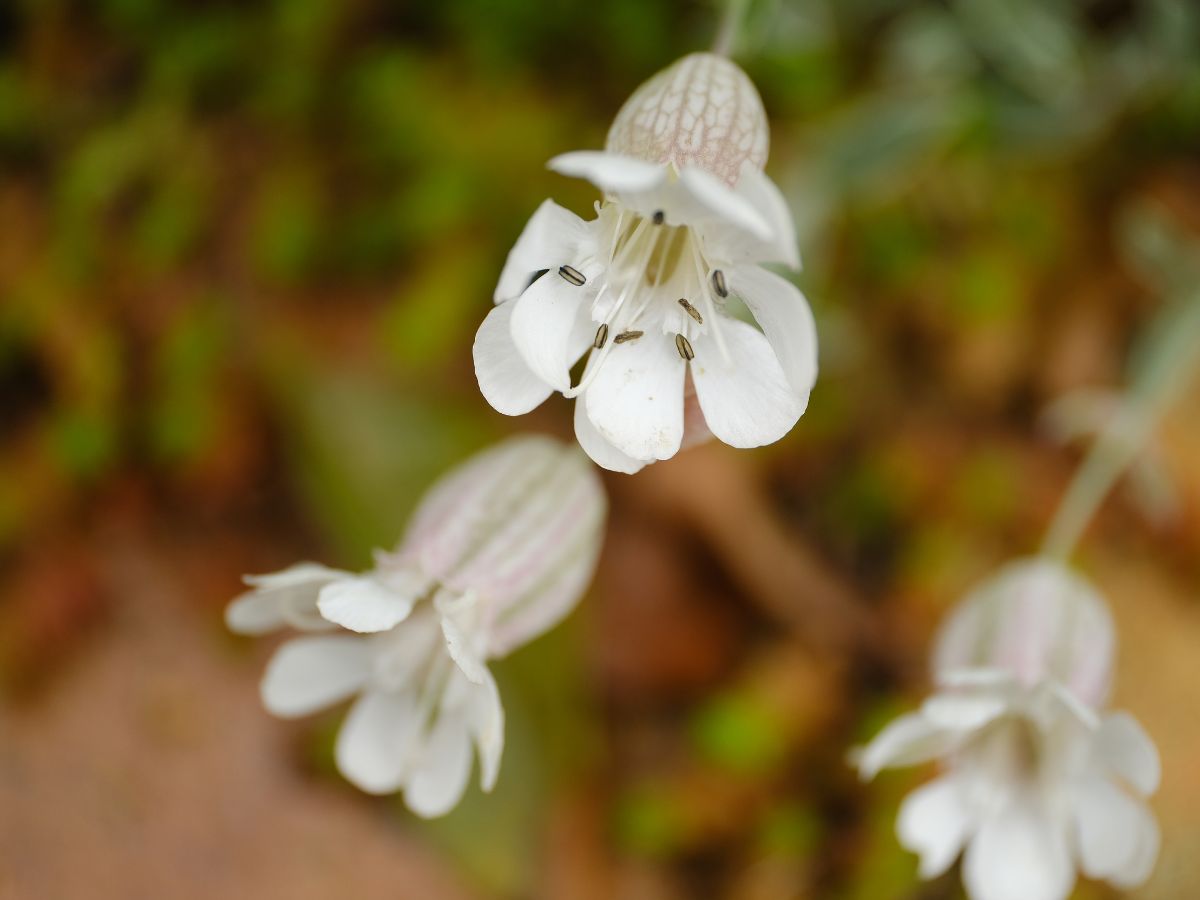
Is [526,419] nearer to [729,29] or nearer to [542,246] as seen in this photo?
[729,29]

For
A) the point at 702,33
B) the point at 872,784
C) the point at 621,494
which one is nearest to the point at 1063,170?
the point at 702,33

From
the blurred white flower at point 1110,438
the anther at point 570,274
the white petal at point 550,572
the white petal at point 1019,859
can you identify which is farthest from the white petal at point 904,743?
the blurred white flower at point 1110,438

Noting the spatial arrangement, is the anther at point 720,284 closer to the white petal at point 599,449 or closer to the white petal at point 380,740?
the white petal at point 599,449

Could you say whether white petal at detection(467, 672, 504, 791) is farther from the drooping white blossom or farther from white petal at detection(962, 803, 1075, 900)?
white petal at detection(962, 803, 1075, 900)

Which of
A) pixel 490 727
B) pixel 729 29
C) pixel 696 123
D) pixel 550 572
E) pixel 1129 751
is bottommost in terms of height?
pixel 490 727

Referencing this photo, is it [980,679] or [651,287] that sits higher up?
[651,287]

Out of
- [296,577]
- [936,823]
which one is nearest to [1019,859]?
[936,823]
